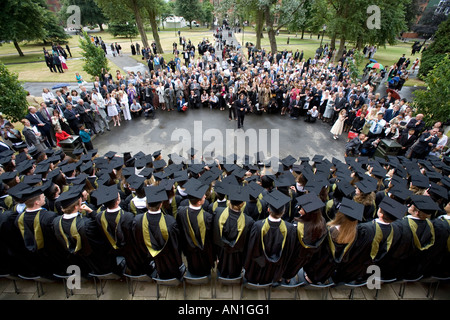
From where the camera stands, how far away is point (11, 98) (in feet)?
29.9

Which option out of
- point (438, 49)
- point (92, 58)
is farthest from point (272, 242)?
point (438, 49)

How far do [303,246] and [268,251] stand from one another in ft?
1.82

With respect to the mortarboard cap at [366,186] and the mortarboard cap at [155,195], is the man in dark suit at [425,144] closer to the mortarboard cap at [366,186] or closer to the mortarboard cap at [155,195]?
the mortarboard cap at [366,186]

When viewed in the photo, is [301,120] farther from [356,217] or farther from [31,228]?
[31,228]

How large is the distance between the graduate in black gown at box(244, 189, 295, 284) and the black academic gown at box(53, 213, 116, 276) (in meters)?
2.45

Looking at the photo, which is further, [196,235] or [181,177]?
[181,177]

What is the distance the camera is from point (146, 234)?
3412 millimetres

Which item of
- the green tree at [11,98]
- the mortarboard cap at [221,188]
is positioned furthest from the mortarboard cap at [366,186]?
the green tree at [11,98]

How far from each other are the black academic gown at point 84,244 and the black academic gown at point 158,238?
2.08 feet

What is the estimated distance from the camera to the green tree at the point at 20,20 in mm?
25078

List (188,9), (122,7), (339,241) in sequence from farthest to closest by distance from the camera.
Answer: (188,9) < (122,7) < (339,241)

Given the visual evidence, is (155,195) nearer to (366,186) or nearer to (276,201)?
(276,201)

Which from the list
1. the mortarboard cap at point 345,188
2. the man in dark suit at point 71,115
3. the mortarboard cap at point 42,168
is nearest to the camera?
the mortarboard cap at point 345,188

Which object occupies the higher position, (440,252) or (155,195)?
(155,195)
